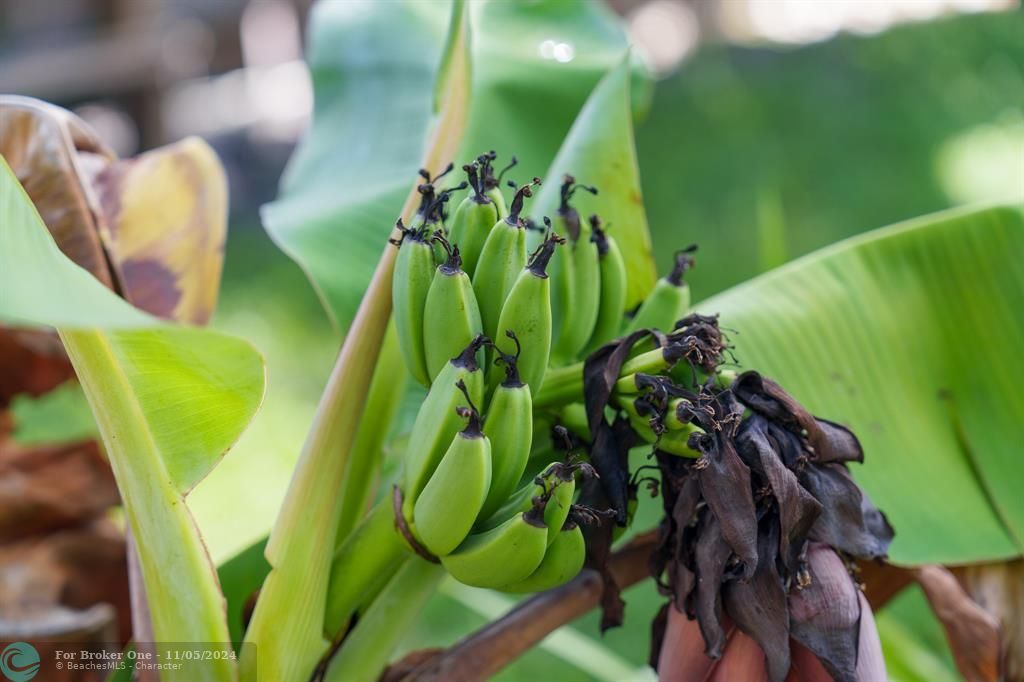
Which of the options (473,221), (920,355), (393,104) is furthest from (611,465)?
(393,104)

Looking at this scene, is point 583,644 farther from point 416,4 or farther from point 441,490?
point 416,4

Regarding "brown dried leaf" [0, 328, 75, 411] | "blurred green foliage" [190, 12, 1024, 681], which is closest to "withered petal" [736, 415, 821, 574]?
"brown dried leaf" [0, 328, 75, 411]

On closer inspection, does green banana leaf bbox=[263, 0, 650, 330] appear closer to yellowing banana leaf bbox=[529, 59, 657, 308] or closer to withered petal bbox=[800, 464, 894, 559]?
yellowing banana leaf bbox=[529, 59, 657, 308]

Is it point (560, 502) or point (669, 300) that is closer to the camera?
point (560, 502)

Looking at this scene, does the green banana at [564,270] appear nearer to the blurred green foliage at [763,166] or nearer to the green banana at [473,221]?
the green banana at [473,221]

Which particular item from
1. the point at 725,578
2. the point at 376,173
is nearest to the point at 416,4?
the point at 376,173

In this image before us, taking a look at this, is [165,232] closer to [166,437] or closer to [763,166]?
[166,437]

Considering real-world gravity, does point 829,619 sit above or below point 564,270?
below
